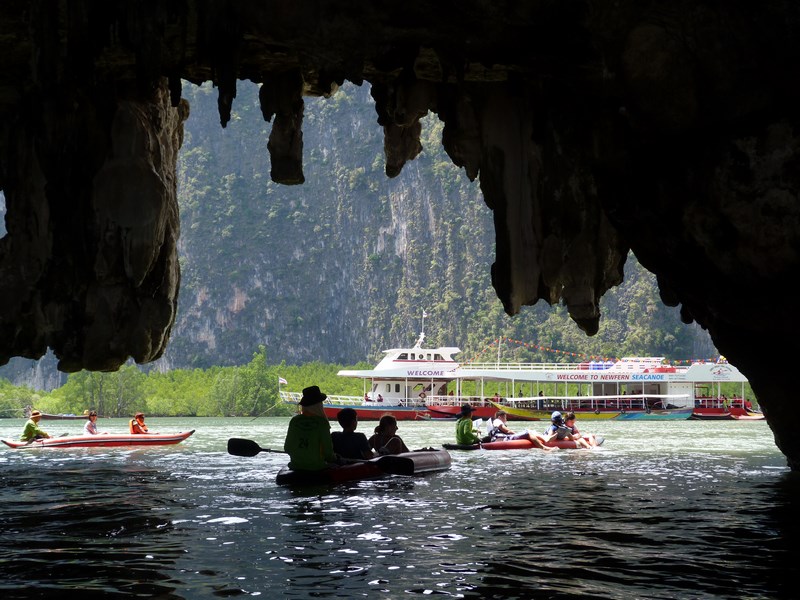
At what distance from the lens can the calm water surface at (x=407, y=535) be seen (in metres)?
7.68

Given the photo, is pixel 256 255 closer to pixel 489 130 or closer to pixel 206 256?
pixel 206 256

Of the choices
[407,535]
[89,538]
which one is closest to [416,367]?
[407,535]

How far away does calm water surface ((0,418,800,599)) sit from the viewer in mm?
7676

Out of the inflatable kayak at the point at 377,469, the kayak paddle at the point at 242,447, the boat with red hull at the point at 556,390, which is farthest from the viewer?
the boat with red hull at the point at 556,390

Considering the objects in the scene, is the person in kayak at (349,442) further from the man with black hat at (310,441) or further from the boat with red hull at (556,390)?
the boat with red hull at (556,390)

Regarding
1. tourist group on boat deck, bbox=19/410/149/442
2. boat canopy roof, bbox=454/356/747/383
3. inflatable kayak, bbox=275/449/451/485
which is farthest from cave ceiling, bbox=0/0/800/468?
boat canopy roof, bbox=454/356/747/383

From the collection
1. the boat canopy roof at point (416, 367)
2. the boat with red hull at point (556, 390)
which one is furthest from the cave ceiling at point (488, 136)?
the boat canopy roof at point (416, 367)

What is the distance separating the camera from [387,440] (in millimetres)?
19078

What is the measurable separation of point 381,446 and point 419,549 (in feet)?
31.8

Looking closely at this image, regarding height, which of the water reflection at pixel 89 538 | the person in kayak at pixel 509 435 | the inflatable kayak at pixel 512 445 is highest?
the person in kayak at pixel 509 435

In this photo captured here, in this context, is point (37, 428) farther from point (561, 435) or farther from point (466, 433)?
point (561, 435)

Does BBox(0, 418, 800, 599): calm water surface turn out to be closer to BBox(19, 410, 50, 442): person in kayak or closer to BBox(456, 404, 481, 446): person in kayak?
BBox(456, 404, 481, 446): person in kayak

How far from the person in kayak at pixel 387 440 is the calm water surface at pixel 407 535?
1094mm

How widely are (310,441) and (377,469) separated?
1.84m
